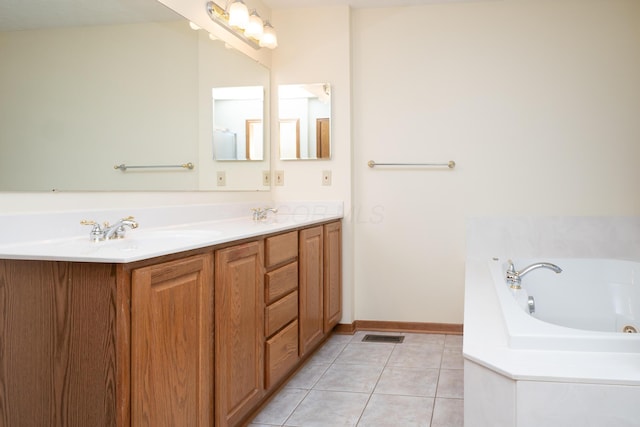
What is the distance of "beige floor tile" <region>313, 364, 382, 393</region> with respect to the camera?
2664mm

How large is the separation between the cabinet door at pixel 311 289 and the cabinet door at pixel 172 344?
3.49 ft

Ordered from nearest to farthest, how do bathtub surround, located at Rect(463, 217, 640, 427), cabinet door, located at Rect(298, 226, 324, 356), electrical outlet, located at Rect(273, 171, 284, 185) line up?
bathtub surround, located at Rect(463, 217, 640, 427) < cabinet door, located at Rect(298, 226, 324, 356) < electrical outlet, located at Rect(273, 171, 284, 185)

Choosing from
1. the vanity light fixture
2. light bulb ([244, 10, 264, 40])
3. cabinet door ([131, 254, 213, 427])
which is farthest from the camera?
light bulb ([244, 10, 264, 40])

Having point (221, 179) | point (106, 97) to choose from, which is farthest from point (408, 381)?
point (106, 97)

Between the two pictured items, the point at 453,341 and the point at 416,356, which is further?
the point at 453,341

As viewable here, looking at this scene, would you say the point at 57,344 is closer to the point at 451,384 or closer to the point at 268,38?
the point at 451,384

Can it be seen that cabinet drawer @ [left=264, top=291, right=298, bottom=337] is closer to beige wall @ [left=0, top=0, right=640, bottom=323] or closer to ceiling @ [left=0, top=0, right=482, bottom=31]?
beige wall @ [left=0, top=0, right=640, bottom=323]

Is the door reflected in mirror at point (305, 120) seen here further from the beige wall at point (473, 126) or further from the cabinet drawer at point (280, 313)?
the cabinet drawer at point (280, 313)

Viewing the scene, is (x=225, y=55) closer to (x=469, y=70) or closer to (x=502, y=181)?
(x=469, y=70)

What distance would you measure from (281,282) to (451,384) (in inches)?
38.0

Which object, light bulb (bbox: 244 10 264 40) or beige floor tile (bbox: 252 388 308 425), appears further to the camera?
light bulb (bbox: 244 10 264 40)

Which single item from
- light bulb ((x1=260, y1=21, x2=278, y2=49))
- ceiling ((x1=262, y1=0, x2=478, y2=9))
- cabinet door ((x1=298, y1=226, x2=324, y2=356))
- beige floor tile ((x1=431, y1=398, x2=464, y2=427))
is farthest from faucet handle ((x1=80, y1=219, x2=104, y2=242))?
ceiling ((x1=262, y1=0, x2=478, y2=9))

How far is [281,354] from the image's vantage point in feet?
8.13

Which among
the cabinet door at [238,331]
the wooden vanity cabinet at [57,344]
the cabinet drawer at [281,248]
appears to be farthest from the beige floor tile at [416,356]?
the wooden vanity cabinet at [57,344]
